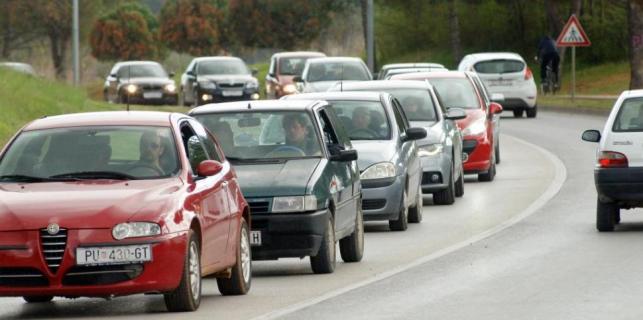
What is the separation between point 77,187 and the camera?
500 inches

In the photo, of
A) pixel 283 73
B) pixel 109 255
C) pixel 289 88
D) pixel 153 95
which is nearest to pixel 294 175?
pixel 109 255

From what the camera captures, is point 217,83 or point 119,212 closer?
point 119,212

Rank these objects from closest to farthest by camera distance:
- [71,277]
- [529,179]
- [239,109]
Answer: [71,277]
[239,109]
[529,179]

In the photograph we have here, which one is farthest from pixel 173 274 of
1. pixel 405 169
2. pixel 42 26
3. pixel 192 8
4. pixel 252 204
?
pixel 192 8

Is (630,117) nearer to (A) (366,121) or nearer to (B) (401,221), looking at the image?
(B) (401,221)

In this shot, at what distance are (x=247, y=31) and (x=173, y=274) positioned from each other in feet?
320

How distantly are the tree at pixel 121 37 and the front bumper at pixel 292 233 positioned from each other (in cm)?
9356

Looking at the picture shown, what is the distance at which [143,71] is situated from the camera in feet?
197

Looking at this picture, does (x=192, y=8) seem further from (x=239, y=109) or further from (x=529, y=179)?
(x=239, y=109)

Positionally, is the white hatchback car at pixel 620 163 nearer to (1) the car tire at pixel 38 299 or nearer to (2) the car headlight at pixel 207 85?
(1) the car tire at pixel 38 299

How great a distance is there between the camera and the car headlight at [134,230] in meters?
12.1

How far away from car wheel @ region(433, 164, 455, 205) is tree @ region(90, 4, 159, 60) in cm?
8536

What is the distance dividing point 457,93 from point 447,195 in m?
5.38

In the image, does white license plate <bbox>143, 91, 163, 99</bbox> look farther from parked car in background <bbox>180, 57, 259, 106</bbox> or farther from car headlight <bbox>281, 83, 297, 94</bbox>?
car headlight <bbox>281, 83, 297, 94</bbox>
